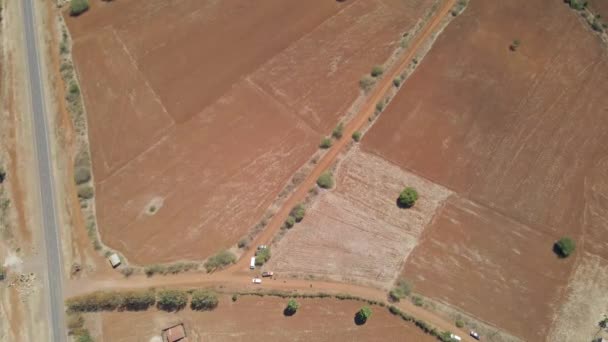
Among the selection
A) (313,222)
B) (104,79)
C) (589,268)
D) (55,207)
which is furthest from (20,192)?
(589,268)

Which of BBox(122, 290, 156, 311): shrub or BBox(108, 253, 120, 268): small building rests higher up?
BBox(108, 253, 120, 268): small building

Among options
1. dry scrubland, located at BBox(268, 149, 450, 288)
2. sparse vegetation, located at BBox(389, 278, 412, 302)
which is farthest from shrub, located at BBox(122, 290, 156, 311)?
sparse vegetation, located at BBox(389, 278, 412, 302)

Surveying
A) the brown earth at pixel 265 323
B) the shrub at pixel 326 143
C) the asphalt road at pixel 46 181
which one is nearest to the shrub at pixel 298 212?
the shrub at pixel 326 143

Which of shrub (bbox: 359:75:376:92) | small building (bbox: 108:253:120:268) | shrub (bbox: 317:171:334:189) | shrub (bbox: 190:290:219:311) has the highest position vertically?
shrub (bbox: 359:75:376:92)

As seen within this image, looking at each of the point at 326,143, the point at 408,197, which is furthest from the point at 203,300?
the point at 408,197

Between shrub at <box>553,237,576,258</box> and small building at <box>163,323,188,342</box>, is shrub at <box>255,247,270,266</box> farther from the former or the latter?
shrub at <box>553,237,576,258</box>

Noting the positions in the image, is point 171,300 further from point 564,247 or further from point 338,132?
point 564,247

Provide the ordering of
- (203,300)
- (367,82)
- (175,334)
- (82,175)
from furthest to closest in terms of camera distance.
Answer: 1. (367,82)
2. (82,175)
3. (203,300)
4. (175,334)
